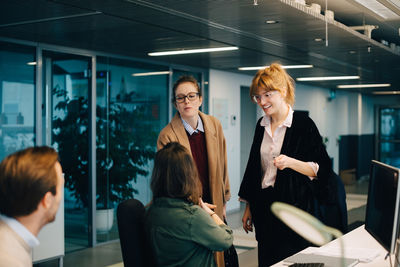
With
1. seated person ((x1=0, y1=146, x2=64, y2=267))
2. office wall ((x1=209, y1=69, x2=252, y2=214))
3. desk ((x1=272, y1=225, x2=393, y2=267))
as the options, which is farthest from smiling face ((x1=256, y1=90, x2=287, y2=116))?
office wall ((x1=209, y1=69, x2=252, y2=214))

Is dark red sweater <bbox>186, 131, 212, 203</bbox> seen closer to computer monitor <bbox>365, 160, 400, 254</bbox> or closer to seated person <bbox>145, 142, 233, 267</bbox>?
seated person <bbox>145, 142, 233, 267</bbox>

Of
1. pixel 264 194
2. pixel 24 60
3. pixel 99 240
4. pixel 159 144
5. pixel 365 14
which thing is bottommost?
pixel 99 240

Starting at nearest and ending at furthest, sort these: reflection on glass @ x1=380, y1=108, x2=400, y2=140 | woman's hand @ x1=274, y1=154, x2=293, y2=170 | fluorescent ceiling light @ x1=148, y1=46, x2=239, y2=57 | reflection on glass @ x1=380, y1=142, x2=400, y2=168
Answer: woman's hand @ x1=274, y1=154, x2=293, y2=170 < fluorescent ceiling light @ x1=148, y1=46, x2=239, y2=57 < reflection on glass @ x1=380, y1=142, x2=400, y2=168 < reflection on glass @ x1=380, y1=108, x2=400, y2=140

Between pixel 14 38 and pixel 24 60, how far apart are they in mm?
251

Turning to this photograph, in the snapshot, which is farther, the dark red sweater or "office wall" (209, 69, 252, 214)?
"office wall" (209, 69, 252, 214)

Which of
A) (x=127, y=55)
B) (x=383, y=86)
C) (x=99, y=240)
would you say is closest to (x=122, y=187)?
(x=99, y=240)

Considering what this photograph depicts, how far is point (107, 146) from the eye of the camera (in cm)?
604

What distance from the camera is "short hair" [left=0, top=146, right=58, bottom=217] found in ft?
4.62

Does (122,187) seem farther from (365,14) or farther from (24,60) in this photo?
(365,14)

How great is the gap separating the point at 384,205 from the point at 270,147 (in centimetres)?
74

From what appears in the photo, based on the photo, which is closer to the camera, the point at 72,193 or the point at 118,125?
the point at 72,193

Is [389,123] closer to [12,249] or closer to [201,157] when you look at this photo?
[201,157]

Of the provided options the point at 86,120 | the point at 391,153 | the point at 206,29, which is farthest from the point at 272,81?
the point at 391,153

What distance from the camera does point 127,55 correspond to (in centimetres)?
626
